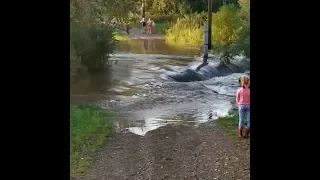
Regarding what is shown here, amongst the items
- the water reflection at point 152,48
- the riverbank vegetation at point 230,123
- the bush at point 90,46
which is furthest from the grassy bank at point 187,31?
the riverbank vegetation at point 230,123

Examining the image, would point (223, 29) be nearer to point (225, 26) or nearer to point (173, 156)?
point (225, 26)

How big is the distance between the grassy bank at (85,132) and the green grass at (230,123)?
3.54 ft

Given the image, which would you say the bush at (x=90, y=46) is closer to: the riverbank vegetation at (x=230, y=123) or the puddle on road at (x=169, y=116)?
the puddle on road at (x=169, y=116)

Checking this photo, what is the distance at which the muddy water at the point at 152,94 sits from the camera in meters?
5.30

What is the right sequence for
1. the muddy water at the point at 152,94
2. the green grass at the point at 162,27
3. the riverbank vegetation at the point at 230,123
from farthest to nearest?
the green grass at the point at 162,27 < the muddy water at the point at 152,94 < the riverbank vegetation at the point at 230,123

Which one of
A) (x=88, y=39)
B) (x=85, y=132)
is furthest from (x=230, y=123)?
(x=88, y=39)

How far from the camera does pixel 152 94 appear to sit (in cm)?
654

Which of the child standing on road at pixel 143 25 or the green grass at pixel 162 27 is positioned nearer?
the child standing on road at pixel 143 25

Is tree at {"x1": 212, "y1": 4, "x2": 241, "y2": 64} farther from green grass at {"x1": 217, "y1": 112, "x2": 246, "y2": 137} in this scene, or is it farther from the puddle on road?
green grass at {"x1": 217, "y1": 112, "x2": 246, "y2": 137}

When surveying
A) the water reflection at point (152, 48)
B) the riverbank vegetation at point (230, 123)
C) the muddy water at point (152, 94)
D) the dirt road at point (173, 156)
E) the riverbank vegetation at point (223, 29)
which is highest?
the riverbank vegetation at point (223, 29)

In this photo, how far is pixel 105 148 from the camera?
161 inches
